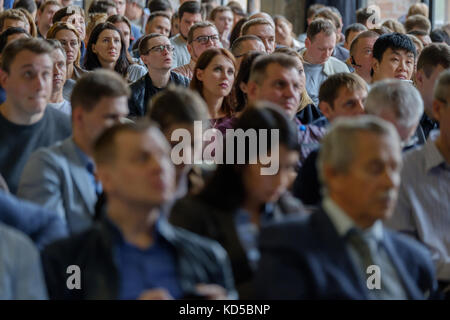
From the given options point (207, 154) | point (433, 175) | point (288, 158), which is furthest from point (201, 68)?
point (288, 158)

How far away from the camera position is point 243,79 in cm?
414

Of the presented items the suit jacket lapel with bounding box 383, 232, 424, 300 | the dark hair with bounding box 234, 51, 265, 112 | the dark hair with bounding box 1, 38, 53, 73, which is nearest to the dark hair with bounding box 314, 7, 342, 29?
the dark hair with bounding box 234, 51, 265, 112

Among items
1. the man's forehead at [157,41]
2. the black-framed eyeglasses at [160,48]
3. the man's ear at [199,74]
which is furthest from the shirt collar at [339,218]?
the man's forehead at [157,41]

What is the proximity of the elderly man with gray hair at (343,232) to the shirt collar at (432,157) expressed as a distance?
0.78m

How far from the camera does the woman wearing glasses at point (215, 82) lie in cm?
440

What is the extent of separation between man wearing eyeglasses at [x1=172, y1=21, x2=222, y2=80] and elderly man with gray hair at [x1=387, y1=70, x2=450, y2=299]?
3.19 metres

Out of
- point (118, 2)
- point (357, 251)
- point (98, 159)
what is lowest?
point (357, 251)

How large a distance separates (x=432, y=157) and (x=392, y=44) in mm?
2331

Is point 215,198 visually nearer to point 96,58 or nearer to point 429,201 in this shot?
point 429,201

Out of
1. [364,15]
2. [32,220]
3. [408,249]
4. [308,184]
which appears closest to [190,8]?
[364,15]
